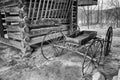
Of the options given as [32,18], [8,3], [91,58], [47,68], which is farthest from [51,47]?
[8,3]

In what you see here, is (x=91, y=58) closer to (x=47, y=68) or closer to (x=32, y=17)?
(x=47, y=68)

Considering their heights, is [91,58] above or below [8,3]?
below

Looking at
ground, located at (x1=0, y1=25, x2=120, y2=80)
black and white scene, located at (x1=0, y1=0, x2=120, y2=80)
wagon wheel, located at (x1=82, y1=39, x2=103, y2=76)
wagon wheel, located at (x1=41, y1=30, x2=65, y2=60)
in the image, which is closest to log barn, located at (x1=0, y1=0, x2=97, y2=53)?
black and white scene, located at (x1=0, y1=0, x2=120, y2=80)

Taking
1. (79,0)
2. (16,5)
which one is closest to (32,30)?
(16,5)

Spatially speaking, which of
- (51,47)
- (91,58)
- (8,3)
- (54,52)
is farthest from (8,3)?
(91,58)

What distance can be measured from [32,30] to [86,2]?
4486 millimetres

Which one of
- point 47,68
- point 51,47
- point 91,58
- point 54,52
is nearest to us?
point 91,58

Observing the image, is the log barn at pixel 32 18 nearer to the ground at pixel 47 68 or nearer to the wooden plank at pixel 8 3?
the wooden plank at pixel 8 3

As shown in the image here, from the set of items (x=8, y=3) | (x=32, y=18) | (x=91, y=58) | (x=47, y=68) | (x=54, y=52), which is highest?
(x=8, y=3)

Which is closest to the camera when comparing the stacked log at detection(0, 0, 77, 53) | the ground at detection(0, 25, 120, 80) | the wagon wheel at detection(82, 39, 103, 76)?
the wagon wheel at detection(82, 39, 103, 76)

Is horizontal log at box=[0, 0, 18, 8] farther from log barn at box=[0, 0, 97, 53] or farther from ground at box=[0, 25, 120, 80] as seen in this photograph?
ground at box=[0, 25, 120, 80]

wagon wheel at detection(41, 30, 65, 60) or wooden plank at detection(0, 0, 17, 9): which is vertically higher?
wooden plank at detection(0, 0, 17, 9)

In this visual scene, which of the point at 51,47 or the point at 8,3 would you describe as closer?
the point at 8,3

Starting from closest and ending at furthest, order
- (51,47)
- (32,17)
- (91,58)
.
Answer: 1. (91,58)
2. (32,17)
3. (51,47)
